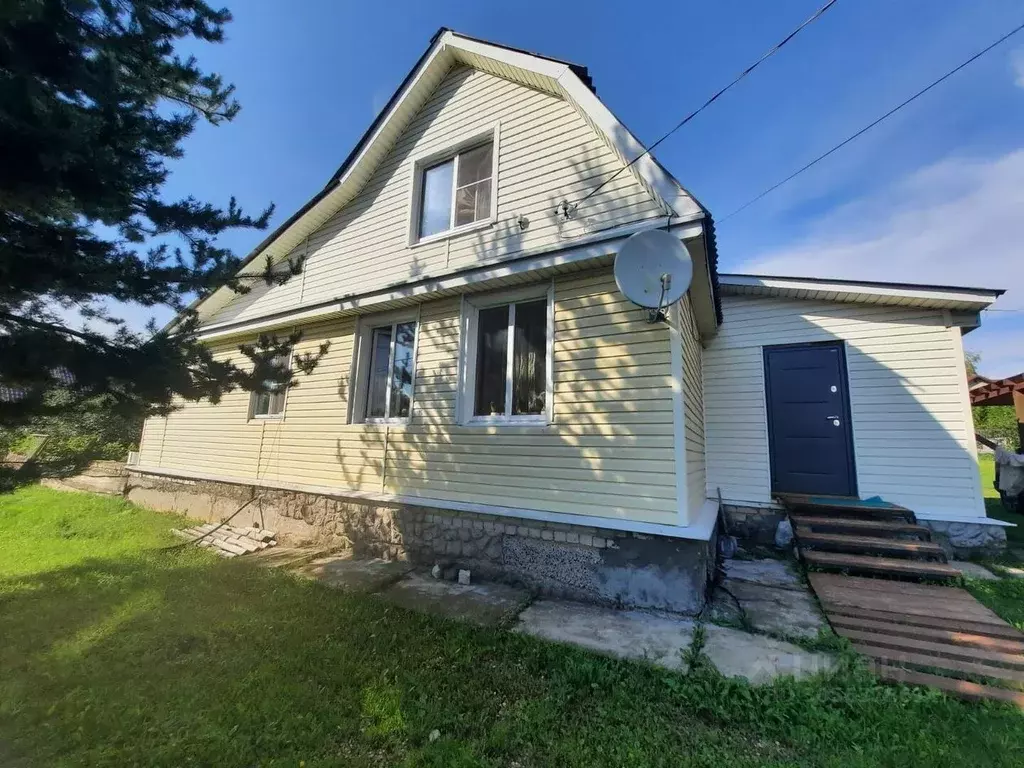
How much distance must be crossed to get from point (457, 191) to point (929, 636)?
718 cm

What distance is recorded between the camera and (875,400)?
6676mm

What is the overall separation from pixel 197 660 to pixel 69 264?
327cm

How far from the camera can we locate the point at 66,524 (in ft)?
25.2

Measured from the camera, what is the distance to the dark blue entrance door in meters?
6.85

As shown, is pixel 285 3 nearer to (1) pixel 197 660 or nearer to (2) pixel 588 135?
(2) pixel 588 135

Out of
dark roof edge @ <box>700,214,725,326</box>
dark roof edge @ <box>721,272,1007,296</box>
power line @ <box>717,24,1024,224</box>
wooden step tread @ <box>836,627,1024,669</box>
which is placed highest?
power line @ <box>717,24,1024,224</box>

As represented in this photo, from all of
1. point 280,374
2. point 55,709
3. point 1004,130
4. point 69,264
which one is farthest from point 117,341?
point 1004,130

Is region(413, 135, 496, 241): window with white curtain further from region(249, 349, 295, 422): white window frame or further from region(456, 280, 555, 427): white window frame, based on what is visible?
region(249, 349, 295, 422): white window frame

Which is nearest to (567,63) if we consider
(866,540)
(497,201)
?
(497,201)

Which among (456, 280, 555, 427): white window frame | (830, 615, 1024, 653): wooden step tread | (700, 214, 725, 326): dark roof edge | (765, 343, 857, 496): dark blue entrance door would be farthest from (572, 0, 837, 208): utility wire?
(830, 615, 1024, 653): wooden step tread

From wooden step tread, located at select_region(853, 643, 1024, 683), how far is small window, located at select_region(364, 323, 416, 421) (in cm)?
538

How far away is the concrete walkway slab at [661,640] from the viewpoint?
313cm

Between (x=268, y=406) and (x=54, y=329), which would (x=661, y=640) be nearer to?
(x=54, y=329)

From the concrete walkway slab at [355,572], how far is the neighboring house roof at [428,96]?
3477 millimetres
